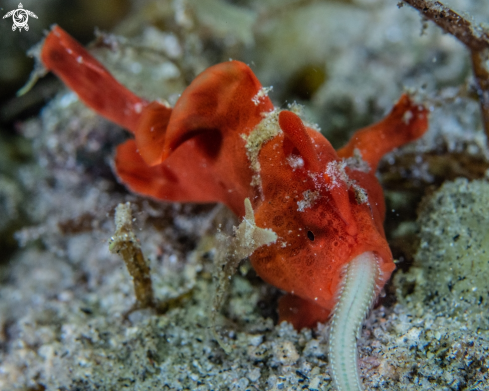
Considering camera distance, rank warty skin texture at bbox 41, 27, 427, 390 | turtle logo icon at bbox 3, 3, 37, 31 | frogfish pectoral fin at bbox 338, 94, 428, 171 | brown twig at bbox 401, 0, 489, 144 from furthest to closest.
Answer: turtle logo icon at bbox 3, 3, 37, 31
frogfish pectoral fin at bbox 338, 94, 428, 171
brown twig at bbox 401, 0, 489, 144
warty skin texture at bbox 41, 27, 427, 390

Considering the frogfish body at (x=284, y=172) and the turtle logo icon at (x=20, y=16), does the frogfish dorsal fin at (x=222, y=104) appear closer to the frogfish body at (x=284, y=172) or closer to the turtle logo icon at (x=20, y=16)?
the frogfish body at (x=284, y=172)

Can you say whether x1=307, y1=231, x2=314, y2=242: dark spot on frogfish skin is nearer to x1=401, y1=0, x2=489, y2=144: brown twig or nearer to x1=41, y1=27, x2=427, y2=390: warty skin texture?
x1=41, y1=27, x2=427, y2=390: warty skin texture

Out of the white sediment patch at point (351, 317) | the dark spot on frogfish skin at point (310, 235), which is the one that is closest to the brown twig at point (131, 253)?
the dark spot on frogfish skin at point (310, 235)

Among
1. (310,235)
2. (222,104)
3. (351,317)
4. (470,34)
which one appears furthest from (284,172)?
(470,34)

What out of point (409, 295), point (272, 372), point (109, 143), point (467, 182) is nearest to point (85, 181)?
point (109, 143)

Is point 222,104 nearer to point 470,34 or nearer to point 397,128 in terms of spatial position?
point 397,128

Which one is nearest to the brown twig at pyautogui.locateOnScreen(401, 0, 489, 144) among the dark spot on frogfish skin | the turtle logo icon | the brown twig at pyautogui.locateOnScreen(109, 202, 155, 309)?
the dark spot on frogfish skin
